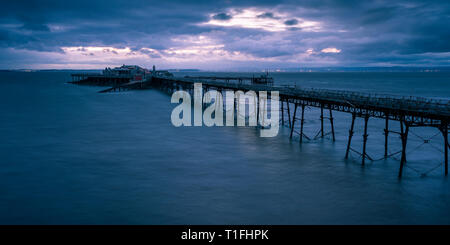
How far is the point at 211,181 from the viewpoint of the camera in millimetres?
23156

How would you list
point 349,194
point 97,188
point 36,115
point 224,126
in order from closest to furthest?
1. point 349,194
2. point 97,188
3. point 224,126
4. point 36,115

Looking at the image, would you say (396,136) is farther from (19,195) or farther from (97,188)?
(19,195)

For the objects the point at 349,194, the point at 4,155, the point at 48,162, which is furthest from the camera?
the point at 4,155

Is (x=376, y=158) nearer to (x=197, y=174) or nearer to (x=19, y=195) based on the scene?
(x=197, y=174)

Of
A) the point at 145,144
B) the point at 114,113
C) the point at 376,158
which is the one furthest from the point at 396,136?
the point at 114,113

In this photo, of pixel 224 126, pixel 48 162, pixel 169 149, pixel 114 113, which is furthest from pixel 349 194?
pixel 114 113

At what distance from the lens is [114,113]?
59.4m

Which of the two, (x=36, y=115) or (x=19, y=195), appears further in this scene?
(x=36, y=115)

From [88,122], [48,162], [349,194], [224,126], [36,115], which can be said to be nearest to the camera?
[349,194]

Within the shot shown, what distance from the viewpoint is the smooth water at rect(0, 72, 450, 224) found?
58.5 ft

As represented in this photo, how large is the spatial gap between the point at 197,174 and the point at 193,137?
1402cm

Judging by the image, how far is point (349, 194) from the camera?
66.8ft

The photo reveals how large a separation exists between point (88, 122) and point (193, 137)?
20219mm

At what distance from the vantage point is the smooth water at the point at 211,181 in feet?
58.5
